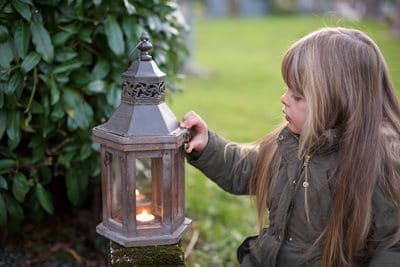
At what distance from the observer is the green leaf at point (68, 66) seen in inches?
95.2

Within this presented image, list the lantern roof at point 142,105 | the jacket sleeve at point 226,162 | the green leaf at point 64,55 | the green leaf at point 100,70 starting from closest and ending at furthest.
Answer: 1. the lantern roof at point 142,105
2. the jacket sleeve at point 226,162
3. the green leaf at point 64,55
4. the green leaf at point 100,70

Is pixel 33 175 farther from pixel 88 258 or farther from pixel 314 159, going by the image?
pixel 314 159

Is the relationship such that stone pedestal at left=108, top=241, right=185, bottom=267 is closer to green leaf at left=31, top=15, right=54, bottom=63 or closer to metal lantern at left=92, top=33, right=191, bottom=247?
metal lantern at left=92, top=33, right=191, bottom=247

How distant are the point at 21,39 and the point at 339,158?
4.30 feet

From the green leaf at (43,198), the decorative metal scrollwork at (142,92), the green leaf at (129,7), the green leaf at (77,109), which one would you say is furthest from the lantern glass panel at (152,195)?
the green leaf at (129,7)

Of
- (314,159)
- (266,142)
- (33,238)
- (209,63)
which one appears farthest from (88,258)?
(209,63)

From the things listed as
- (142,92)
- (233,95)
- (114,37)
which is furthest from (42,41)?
(233,95)

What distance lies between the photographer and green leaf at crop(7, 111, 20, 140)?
2371mm

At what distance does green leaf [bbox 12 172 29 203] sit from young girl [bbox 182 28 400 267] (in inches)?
32.1

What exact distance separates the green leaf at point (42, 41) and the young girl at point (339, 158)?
654 millimetres

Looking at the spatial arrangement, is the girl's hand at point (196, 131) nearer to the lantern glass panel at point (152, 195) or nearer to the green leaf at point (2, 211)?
the lantern glass panel at point (152, 195)

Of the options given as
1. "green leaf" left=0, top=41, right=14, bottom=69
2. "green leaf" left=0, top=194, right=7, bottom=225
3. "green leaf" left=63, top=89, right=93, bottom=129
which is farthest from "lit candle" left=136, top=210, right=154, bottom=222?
"green leaf" left=0, top=41, right=14, bottom=69

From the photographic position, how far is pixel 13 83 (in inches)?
91.2

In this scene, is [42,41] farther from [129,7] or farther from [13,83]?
[129,7]
